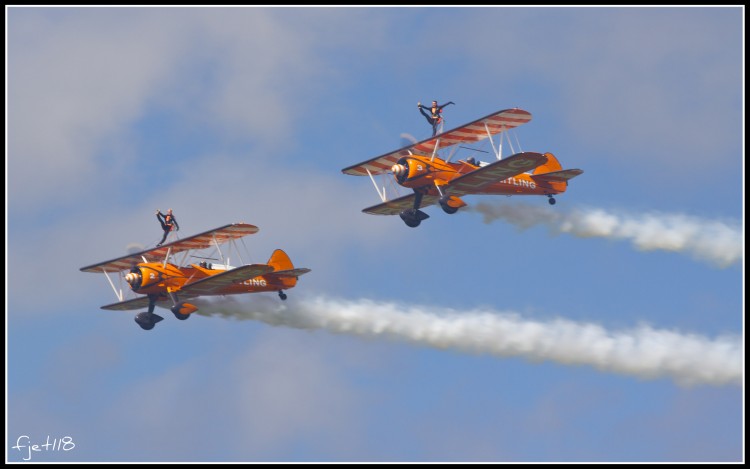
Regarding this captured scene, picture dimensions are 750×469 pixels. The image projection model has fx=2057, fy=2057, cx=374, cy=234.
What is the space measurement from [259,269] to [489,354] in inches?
404

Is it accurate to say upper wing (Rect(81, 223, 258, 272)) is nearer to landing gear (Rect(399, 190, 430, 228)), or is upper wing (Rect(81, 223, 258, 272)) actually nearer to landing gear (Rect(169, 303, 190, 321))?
landing gear (Rect(169, 303, 190, 321))

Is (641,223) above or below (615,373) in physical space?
above

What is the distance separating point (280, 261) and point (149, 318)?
5795mm

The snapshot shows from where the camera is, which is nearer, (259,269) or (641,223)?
(259,269)

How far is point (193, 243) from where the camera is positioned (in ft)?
257

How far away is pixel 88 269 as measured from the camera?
79.7 meters

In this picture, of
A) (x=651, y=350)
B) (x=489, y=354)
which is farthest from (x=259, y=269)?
(x=651, y=350)

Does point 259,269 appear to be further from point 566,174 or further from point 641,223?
point 641,223

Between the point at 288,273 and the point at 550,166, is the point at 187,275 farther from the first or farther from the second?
the point at 550,166

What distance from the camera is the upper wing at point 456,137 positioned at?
76.8 meters

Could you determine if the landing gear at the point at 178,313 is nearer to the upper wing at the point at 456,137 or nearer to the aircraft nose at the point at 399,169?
the upper wing at the point at 456,137

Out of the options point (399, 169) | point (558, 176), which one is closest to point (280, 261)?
point (399, 169)

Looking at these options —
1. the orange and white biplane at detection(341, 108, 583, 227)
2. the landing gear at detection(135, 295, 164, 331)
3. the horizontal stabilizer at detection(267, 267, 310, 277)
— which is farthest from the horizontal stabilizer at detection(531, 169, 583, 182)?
the landing gear at detection(135, 295, 164, 331)

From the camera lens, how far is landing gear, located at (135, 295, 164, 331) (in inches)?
3000
